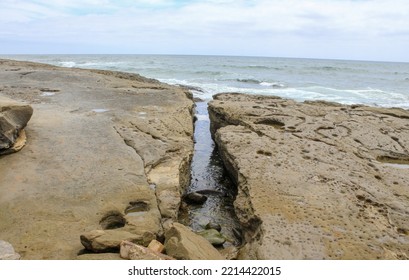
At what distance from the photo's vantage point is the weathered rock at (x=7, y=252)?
2.58 m

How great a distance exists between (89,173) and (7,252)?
1.46 meters

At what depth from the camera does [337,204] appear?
3512mm

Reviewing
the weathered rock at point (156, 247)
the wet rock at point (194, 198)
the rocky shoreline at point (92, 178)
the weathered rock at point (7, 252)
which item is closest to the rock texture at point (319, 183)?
the wet rock at point (194, 198)

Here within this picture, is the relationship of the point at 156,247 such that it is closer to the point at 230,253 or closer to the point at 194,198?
the point at 230,253

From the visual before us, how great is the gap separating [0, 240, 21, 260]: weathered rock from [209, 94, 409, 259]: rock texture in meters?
1.78

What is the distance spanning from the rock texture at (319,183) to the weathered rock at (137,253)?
783 mm

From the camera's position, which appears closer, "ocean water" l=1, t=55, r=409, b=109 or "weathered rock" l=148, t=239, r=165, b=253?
"weathered rock" l=148, t=239, r=165, b=253

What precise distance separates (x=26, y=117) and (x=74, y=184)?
1442mm

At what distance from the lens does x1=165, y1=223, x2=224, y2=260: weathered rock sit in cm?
269

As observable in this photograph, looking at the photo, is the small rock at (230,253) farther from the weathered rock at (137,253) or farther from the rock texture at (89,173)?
the weathered rock at (137,253)

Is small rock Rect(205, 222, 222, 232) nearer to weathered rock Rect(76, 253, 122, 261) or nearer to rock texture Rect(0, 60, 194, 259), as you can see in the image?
rock texture Rect(0, 60, 194, 259)

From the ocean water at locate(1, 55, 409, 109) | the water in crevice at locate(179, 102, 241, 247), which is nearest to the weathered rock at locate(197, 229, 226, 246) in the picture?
the water in crevice at locate(179, 102, 241, 247)

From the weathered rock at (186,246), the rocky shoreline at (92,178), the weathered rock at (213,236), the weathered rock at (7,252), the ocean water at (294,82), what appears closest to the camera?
the weathered rock at (7,252)
